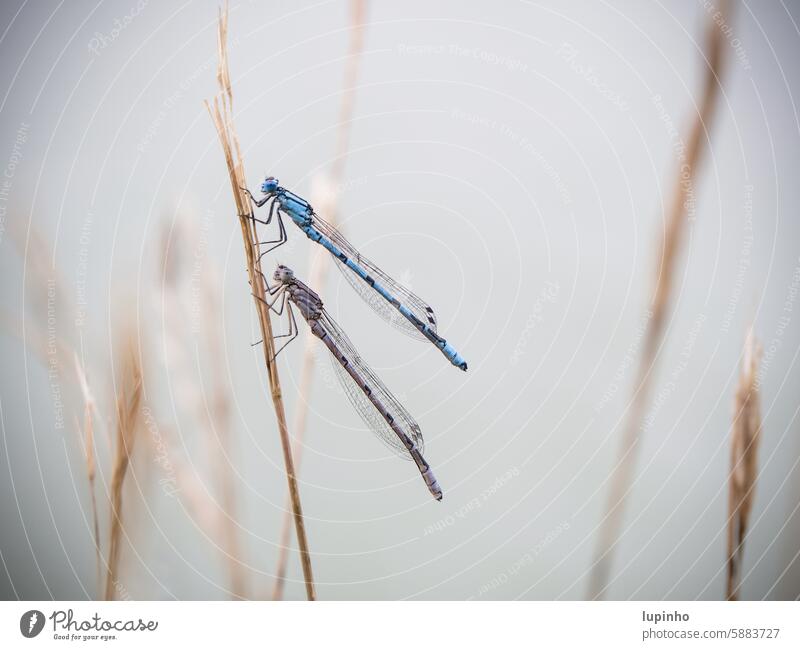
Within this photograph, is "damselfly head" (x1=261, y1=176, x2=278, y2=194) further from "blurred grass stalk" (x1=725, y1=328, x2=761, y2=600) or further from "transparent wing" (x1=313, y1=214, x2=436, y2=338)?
"blurred grass stalk" (x1=725, y1=328, x2=761, y2=600)

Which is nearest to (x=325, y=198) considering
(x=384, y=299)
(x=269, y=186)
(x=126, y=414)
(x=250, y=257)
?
(x=269, y=186)

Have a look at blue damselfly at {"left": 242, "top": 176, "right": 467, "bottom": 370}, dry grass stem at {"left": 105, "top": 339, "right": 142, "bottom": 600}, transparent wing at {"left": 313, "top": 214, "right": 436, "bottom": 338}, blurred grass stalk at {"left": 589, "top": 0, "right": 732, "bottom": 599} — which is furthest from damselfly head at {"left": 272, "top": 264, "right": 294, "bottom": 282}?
blurred grass stalk at {"left": 589, "top": 0, "right": 732, "bottom": 599}

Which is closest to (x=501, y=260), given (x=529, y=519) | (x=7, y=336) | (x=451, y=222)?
(x=451, y=222)

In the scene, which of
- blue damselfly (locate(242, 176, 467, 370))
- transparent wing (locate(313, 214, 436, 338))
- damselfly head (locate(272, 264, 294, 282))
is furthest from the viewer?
transparent wing (locate(313, 214, 436, 338))

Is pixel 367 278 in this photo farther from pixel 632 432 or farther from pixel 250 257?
pixel 632 432

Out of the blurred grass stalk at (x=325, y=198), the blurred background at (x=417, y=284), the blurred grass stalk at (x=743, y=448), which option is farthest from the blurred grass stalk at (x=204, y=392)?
the blurred grass stalk at (x=743, y=448)

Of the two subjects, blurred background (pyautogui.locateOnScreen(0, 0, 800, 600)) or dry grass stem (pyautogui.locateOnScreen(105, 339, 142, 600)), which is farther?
blurred background (pyautogui.locateOnScreen(0, 0, 800, 600))

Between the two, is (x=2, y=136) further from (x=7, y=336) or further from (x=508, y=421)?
(x=508, y=421)
